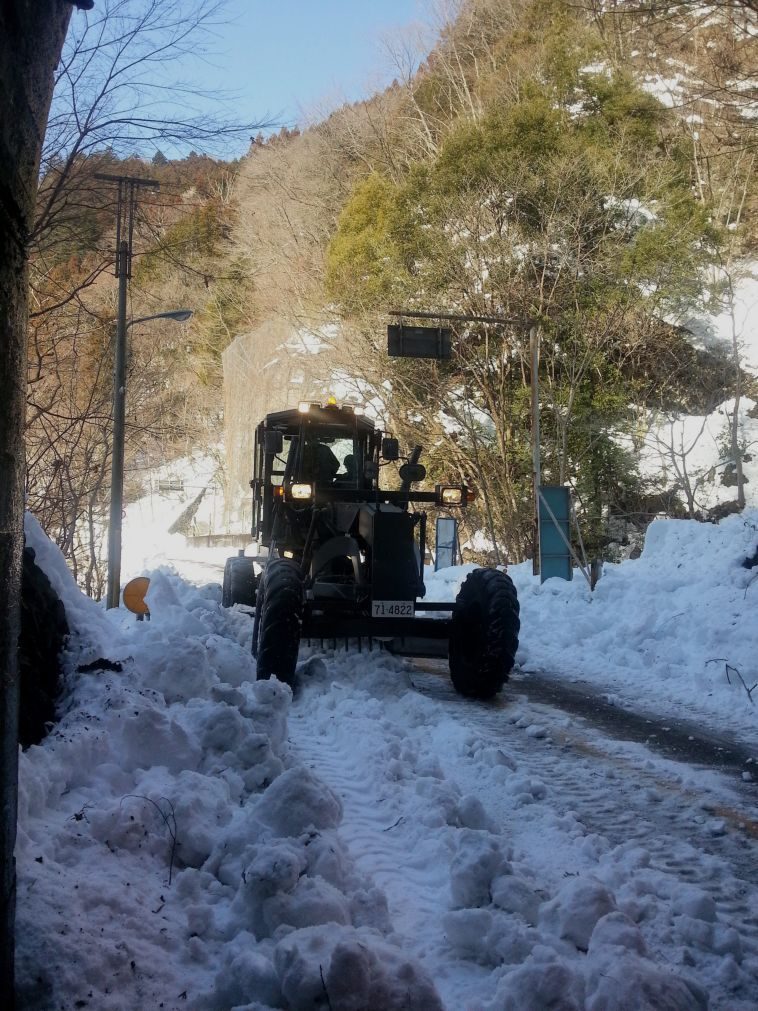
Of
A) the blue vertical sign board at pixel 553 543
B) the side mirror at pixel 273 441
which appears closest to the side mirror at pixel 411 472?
the side mirror at pixel 273 441

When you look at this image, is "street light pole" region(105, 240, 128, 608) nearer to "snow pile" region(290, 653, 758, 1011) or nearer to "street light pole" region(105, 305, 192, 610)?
"street light pole" region(105, 305, 192, 610)

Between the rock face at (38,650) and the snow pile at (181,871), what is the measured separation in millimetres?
92

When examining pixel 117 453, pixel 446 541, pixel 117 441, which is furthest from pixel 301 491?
pixel 446 541

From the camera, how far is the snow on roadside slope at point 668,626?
301 inches

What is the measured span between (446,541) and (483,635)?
44.5 feet

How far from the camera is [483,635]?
7.44m

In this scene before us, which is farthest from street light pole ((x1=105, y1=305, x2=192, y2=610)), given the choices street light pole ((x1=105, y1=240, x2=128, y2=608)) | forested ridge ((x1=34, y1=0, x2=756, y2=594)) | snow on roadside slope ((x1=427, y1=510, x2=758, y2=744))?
snow on roadside slope ((x1=427, y1=510, x2=758, y2=744))

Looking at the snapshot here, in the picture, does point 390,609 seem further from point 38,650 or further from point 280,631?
point 38,650

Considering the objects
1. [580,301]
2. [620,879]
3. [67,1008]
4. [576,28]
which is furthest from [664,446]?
[67,1008]

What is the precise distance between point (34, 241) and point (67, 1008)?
4.36 metres

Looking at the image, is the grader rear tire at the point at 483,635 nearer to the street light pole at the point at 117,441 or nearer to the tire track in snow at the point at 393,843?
the tire track in snow at the point at 393,843

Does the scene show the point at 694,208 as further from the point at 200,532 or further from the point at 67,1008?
the point at 200,532

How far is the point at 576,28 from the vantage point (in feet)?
93.7

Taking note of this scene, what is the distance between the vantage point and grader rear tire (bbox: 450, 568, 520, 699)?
7.31 meters
